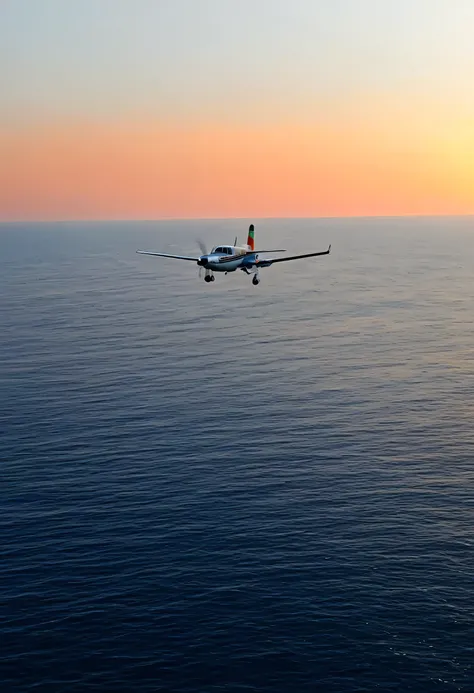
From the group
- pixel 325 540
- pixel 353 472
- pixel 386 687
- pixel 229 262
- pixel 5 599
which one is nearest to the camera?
pixel 386 687

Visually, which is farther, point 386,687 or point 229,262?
point 229,262

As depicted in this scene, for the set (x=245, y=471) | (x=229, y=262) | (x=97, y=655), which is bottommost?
(x=97, y=655)

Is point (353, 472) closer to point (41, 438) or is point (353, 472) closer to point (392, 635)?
point (392, 635)

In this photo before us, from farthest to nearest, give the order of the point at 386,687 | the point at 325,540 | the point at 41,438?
the point at 41,438 → the point at 325,540 → the point at 386,687

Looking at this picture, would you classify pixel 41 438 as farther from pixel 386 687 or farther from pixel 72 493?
pixel 386 687

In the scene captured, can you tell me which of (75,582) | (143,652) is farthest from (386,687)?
(75,582)

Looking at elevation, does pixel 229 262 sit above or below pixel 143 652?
above

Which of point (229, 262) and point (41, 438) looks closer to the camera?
point (229, 262)

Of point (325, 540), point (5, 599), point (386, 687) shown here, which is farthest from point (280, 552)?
point (5, 599)

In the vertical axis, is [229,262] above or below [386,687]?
above
